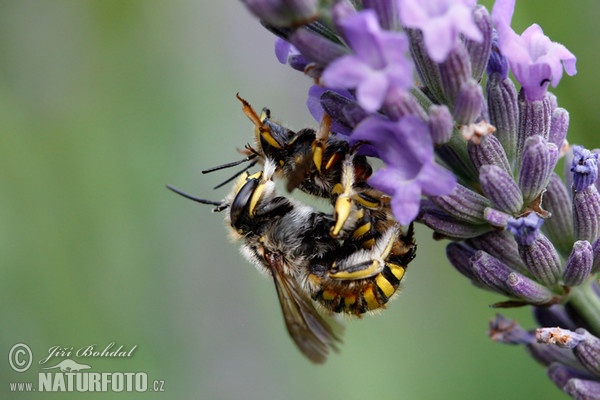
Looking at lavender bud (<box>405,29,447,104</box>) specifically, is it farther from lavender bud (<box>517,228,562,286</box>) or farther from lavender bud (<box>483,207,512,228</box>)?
lavender bud (<box>517,228,562,286</box>)

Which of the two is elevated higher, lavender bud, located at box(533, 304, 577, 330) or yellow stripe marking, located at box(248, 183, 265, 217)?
yellow stripe marking, located at box(248, 183, 265, 217)

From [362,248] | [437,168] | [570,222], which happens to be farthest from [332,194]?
[570,222]

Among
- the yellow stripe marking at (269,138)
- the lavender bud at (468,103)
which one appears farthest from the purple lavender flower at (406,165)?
the yellow stripe marking at (269,138)

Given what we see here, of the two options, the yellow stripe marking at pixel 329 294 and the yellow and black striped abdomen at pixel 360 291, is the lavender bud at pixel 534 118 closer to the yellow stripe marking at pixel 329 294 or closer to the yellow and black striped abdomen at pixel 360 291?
the yellow and black striped abdomen at pixel 360 291

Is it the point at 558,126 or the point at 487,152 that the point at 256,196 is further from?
the point at 558,126

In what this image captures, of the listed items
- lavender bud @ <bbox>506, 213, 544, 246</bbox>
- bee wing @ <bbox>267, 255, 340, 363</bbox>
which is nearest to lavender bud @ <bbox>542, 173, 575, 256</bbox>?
lavender bud @ <bbox>506, 213, 544, 246</bbox>

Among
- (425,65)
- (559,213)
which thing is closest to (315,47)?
(425,65)
